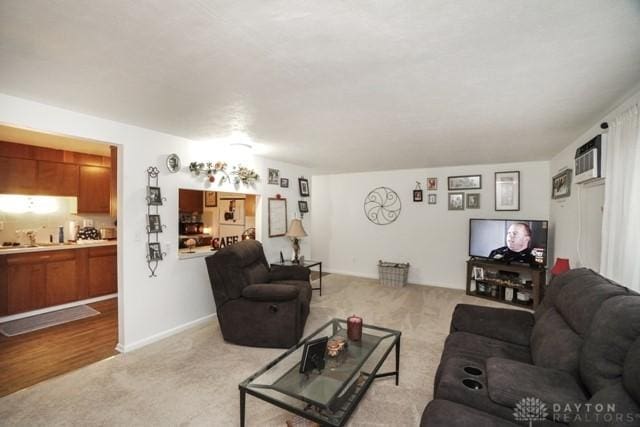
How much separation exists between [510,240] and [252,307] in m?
4.07

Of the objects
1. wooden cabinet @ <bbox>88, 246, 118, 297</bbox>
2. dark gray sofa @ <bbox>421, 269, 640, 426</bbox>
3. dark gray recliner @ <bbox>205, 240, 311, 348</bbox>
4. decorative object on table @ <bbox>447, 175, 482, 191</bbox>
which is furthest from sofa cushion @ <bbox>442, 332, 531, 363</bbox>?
wooden cabinet @ <bbox>88, 246, 118, 297</bbox>

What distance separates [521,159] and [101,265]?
687cm

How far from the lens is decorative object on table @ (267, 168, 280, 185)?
4764 mm

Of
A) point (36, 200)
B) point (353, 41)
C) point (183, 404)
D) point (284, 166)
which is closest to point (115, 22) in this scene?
point (353, 41)

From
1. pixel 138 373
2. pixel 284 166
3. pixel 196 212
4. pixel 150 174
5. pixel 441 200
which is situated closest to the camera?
pixel 138 373

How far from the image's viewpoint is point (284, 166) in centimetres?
509

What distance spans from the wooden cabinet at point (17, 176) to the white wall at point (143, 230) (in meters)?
2.39

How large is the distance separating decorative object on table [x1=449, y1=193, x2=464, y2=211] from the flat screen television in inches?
17.5

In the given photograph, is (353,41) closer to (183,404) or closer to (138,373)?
(183,404)

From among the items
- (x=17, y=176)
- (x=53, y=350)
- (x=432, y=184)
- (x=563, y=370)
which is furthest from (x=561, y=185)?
(x=17, y=176)

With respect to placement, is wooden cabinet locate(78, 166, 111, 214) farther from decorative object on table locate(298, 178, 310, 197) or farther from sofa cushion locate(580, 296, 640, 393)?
sofa cushion locate(580, 296, 640, 393)

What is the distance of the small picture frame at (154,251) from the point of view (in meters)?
3.14

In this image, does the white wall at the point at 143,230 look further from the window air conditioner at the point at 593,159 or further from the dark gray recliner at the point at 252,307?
the window air conditioner at the point at 593,159

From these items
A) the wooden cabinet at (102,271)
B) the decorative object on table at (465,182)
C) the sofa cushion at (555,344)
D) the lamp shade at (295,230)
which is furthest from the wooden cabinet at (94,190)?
the decorative object on table at (465,182)
